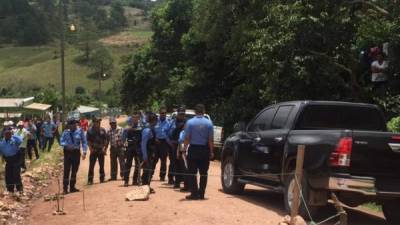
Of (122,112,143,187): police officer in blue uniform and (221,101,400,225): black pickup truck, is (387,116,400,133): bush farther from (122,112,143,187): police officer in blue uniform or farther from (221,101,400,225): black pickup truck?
(122,112,143,187): police officer in blue uniform

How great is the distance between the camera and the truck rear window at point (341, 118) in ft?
37.1

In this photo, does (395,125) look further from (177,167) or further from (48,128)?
(48,128)

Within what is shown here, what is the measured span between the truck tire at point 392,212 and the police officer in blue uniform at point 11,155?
951 centimetres

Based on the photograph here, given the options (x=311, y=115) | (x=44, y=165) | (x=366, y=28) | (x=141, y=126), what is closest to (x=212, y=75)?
(x=44, y=165)

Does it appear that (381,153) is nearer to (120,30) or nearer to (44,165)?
(44,165)

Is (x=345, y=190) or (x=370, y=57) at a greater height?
(x=370, y=57)

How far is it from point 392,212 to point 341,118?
185 cm

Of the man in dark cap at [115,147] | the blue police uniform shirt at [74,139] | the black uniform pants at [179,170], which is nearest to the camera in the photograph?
the black uniform pants at [179,170]

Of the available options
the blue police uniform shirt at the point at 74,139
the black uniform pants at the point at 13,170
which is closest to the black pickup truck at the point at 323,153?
the blue police uniform shirt at the point at 74,139

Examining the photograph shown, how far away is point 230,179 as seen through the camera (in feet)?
A: 45.3

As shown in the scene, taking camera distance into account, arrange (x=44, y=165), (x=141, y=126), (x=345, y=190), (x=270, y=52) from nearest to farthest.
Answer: (x=345, y=190) → (x=141, y=126) → (x=270, y=52) → (x=44, y=165)

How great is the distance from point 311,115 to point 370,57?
8.81 m

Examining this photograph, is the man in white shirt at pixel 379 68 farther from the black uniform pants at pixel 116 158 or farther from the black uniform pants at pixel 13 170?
the black uniform pants at pixel 13 170

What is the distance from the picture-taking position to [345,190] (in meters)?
9.82
